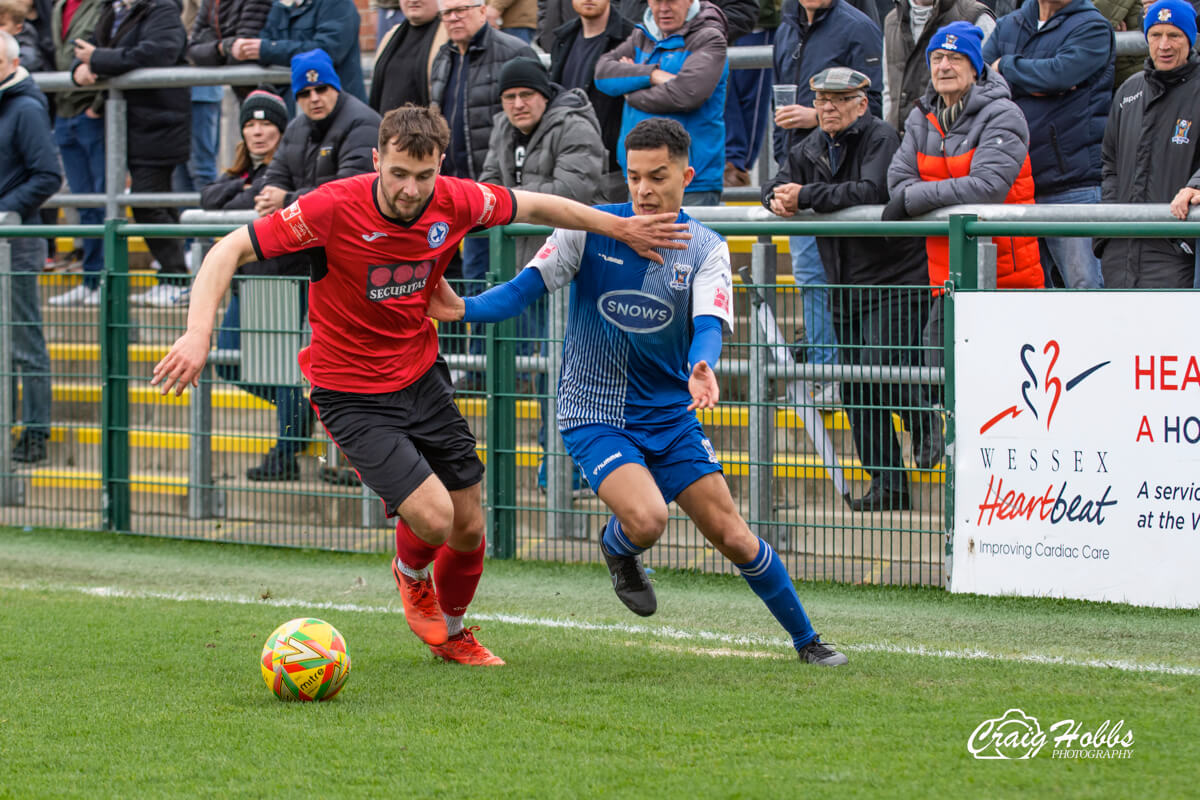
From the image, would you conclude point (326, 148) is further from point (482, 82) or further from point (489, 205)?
point (489, 205)

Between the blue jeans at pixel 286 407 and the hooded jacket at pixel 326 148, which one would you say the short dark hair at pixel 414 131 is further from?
the hooded jacket at pixel 326 148

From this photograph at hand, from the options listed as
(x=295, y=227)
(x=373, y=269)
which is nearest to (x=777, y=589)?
(x=373, y=269)

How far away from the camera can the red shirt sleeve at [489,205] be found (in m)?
6.33

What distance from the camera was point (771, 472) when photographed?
26.8 feet

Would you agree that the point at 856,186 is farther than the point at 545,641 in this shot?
Yes

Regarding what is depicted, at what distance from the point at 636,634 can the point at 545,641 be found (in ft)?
1.51

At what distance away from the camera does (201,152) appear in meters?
13.5

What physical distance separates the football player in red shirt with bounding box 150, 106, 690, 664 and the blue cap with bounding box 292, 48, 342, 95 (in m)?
4.00

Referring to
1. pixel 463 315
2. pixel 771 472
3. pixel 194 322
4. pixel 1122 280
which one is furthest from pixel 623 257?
pixel 1122 280

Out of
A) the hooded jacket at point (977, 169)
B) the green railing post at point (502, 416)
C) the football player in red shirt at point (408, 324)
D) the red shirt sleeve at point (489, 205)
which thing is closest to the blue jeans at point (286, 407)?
the green railing post at point (502, 416)

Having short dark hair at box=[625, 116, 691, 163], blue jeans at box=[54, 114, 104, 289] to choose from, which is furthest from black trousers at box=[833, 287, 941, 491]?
blue jeans at box=[54, 114, 104, 289]

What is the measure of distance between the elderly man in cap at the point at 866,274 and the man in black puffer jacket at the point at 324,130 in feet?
9.63

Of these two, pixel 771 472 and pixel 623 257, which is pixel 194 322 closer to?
pixel 623 257

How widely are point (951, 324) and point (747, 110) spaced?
4.15 m
